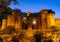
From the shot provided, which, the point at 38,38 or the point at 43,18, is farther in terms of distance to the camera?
the point at 43,18

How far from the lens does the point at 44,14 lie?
24688 millimetres

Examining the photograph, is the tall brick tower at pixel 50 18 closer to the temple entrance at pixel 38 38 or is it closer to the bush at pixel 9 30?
the temple entrance at pixel 38 38

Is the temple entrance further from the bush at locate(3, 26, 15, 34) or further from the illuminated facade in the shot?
the bush at locate(3, 26, 15, 34)

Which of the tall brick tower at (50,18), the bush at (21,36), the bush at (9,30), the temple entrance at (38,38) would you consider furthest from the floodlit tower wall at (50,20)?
the bush at (9,30)

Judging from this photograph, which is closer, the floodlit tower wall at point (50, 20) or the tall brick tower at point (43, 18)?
the floodlit tower wall at point (50, 20)

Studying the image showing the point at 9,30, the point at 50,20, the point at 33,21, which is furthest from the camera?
the point at 33,21

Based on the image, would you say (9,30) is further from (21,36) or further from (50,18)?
(50,18)

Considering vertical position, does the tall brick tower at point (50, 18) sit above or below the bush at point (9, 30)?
above

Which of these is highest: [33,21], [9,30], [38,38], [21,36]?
[33,21]

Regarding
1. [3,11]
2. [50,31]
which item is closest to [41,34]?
[50,31]

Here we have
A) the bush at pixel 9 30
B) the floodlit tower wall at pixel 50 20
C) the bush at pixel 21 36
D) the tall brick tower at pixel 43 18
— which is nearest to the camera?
the bush at pixel 21 36

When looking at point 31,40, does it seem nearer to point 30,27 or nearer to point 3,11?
point 30,27

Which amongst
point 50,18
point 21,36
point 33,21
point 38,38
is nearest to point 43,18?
point 50,18

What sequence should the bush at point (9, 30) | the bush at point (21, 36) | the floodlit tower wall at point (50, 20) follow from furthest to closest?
1. the floodlit tower wall at point (50, 20)
2. the bush at point (9, 30)
3. the bush at point (21, 36)
